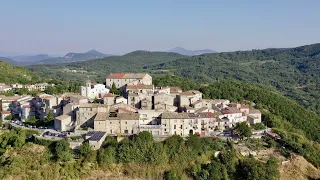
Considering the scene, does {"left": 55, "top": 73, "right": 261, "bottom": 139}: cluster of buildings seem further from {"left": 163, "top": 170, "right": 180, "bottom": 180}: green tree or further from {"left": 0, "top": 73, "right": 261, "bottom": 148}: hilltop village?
{"left": 163, "top": 170, "right": 180, "bottom": 180}: green tree

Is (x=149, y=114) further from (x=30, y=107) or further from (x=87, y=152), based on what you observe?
(x=30, y=107)

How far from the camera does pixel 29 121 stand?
44.2m

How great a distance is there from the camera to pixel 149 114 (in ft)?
134

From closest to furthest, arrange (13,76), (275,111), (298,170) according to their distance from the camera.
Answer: (298,170)
(275,111)
(13,76)

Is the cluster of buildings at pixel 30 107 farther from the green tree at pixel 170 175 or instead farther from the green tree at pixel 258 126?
the green tree at pixel 258 126

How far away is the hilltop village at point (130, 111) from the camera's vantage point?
3872 cm

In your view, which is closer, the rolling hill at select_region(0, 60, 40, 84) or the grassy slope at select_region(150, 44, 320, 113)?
the rolling hill at select_region(0, 60, 40, 84)

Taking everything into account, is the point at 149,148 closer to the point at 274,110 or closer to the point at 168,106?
the point at 168,106

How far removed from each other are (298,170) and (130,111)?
21337 millimetres

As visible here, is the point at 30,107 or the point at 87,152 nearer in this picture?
the point at 87,152

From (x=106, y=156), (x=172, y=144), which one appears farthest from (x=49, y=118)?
(x=172, y=144)

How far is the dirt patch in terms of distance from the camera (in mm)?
38188

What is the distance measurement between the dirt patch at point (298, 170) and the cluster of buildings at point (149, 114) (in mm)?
8812

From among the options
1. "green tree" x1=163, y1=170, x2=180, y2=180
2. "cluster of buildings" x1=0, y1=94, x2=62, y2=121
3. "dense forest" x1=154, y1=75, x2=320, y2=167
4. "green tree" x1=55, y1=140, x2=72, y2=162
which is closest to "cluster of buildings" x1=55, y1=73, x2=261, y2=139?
"cluster of buildings" x1=0, y1=94, x2=62, y2=121
